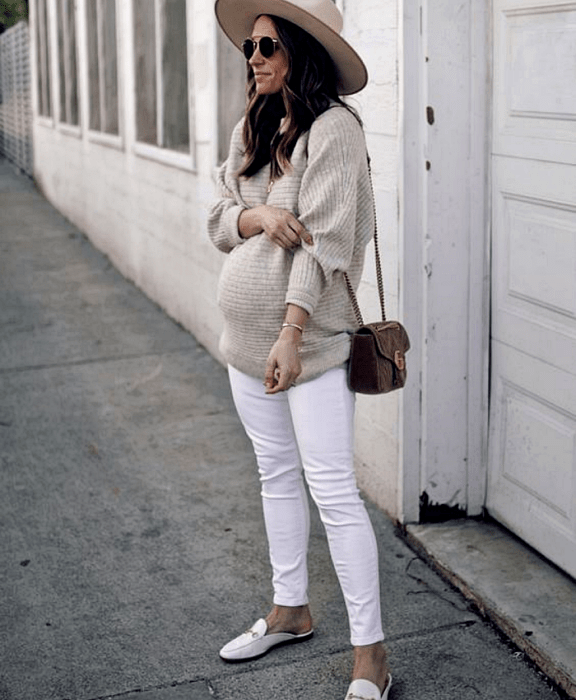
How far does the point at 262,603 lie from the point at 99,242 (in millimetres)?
9155

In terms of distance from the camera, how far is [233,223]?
338 cm

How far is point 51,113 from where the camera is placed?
56.4 feet

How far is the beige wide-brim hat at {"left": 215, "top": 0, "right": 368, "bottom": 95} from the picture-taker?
3.16 m

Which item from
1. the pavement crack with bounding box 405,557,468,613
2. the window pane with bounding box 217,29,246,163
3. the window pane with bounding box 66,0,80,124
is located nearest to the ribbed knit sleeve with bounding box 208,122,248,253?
the pavement crack with bounding box 405,557,468,613

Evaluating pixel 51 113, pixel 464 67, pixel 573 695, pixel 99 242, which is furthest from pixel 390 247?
pixel 51 113

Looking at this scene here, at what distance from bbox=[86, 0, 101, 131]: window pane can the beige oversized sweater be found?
373 inches

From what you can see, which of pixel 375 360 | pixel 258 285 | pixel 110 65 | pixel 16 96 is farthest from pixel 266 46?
pixel 16 96

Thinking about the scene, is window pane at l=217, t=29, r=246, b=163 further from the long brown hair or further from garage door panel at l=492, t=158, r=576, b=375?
the long brown hair

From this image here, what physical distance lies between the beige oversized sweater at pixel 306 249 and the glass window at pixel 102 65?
809 centimetres

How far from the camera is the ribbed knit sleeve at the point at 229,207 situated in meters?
3.39

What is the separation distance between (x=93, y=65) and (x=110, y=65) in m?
1.31

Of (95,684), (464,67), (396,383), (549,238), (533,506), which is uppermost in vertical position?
(464,67)

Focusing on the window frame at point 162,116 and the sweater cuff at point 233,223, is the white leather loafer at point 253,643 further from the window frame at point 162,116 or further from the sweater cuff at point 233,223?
the window frame at point 162,116

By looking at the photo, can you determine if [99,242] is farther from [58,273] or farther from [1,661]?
[1,661]
